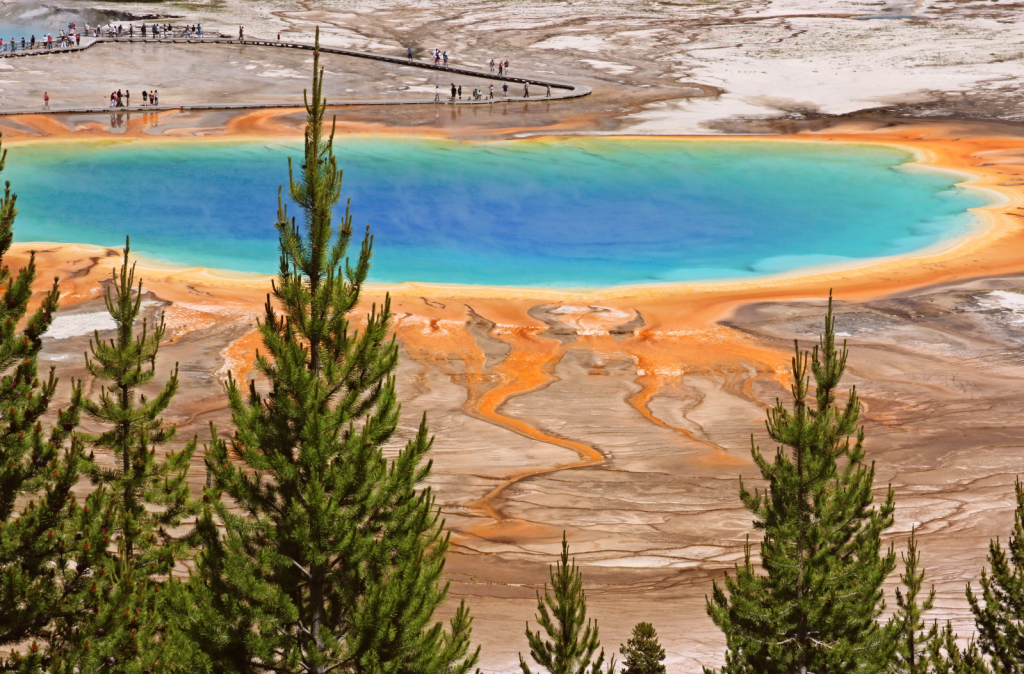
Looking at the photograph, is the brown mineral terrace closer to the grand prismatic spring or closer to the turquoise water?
the grand prismatic spring

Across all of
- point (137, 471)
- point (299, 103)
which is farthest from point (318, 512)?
point (299, 103)

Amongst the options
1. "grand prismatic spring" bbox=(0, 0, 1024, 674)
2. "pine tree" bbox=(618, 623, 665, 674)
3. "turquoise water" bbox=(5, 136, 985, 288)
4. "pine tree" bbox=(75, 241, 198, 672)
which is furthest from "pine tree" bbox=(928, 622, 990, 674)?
"turquoise water" bbox=(5, 136, 985, 288)

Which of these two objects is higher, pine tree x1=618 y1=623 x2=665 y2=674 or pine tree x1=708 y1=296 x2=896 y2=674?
pine tree x1=708 y1=296 x2=896 y2=674

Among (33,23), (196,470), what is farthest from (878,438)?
(33,23)

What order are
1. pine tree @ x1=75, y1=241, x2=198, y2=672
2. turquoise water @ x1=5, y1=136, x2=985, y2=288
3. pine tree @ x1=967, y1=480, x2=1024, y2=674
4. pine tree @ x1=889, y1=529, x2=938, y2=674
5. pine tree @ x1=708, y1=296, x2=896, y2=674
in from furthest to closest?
turquoise water @ x1=5, y1=136, x2=985, y2=288
pine tree @ x1=967, y1=480, x2=1024, y2=674
pine tree @ x1=889, y1=529, x2=938, y2=674
pine tree @ x1=75, y1=241, x2=198, y2=672
pine tree @ x1=708, y1=296, x2=896, y2=674

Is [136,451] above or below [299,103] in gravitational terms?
below

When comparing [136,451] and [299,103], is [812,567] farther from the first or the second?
[299,103]
